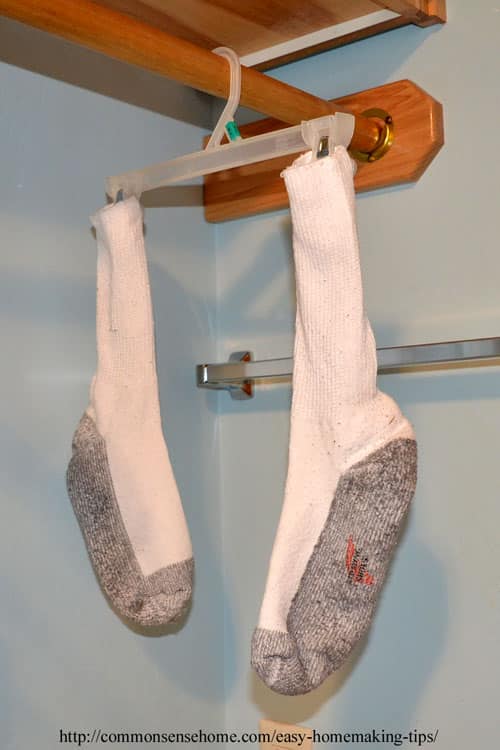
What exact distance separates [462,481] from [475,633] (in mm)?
164

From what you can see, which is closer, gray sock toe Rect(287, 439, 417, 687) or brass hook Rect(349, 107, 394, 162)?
gray sock toe Rect(287, 439, 417, 687)

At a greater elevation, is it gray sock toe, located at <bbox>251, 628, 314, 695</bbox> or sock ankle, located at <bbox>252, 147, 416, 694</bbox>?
sock ankle, located at <bbox>252, 147, 416, 694</bbox>

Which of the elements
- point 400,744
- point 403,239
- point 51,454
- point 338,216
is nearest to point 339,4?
point 403,239

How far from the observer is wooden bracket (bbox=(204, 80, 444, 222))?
3.12 feet

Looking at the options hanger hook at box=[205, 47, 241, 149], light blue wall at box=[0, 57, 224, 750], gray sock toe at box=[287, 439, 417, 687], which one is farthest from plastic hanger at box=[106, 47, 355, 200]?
gray sock toe at box=[287, 439, 417, 687]

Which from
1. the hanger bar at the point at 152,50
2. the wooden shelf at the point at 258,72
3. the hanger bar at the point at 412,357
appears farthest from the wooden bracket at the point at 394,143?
the hanger bar at the point at 412,357

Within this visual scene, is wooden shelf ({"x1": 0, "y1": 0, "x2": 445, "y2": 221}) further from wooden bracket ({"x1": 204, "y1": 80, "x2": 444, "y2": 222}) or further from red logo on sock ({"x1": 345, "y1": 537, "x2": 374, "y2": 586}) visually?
red logo on sock ({"x1": 345, "y1": 537, "x2": 374, "y2": 586})

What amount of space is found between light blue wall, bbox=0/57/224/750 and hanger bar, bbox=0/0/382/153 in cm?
24

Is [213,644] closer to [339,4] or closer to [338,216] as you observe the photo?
[338,216]

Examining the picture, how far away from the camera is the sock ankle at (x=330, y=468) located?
71 centimetres

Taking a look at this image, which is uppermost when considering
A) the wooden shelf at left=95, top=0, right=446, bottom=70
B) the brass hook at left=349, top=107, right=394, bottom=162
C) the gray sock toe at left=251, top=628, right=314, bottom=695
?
the wooden shelf at left=95, top=0, right=446, bottom=70

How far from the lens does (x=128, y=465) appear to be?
0.86m

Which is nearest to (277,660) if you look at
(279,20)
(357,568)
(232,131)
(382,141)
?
(357,568)

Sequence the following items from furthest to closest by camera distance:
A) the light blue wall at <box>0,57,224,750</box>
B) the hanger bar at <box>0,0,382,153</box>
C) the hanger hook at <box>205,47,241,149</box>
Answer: the light blue wall at <box>0,57,224,750</box> → the hanger hook at <box>205,47,241,149</box> → the hanger bar at <box>0,0,382,153</box>
